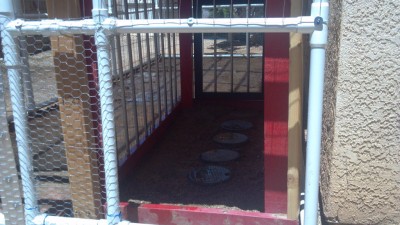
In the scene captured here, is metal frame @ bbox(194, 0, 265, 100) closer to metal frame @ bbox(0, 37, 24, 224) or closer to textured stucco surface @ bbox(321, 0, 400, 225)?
textured stucco surface @ bbox(321, 0, 400, 225)

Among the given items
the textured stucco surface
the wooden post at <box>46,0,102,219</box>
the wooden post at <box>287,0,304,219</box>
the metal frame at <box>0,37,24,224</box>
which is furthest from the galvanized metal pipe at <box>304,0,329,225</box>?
the metal frame at <box>0,37,24,224</box>

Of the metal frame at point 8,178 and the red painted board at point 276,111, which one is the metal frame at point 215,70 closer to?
the red painted board at point 276,111

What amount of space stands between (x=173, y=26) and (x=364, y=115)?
45.8 inches

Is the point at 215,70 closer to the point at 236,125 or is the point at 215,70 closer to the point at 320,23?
the point at 236,125

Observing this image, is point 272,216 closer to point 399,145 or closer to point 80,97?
point 399,145

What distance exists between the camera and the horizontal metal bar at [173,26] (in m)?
1.76

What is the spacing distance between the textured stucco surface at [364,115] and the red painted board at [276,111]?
1.09ft

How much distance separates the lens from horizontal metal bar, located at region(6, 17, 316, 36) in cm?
176

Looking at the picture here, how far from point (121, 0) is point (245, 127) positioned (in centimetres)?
261

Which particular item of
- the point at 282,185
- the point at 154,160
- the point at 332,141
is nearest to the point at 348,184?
the point at 332,141

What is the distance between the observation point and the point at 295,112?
A: 8.37ft

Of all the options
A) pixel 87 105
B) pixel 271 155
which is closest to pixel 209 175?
pixel 271 155

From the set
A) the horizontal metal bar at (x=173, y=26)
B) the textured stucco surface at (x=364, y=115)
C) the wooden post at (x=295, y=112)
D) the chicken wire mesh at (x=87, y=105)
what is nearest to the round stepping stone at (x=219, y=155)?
the chicken wire mesh at (x=87, y=105)

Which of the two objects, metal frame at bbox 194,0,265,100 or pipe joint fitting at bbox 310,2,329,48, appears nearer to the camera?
pipe joint fitting at bbox 310,2,329,48
